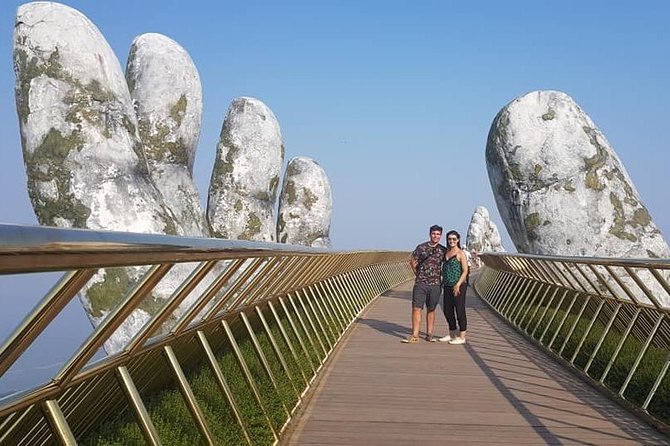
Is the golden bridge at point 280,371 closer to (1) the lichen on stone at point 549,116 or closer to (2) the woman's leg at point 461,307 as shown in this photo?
(2) the woman's leg at point 461,307

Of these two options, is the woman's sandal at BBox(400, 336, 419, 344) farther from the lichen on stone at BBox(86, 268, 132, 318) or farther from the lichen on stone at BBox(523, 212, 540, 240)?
the lichen on stone at BBox(86, 268, 132, 318)

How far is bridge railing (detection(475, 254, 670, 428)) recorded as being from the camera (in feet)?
26.3

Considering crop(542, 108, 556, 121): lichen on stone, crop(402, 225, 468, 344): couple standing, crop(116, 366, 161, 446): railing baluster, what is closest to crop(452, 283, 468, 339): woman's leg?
crop(402, 225, 468, 344): couple standing

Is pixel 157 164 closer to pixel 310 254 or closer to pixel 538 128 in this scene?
pixel 538 128

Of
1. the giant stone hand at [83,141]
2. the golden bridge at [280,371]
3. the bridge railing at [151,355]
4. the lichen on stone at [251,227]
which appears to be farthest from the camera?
the lichen on stone at [251,227]

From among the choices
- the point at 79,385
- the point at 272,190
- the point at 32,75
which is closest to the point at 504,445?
the point at 79,385

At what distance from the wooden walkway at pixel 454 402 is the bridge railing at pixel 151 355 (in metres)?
0.42

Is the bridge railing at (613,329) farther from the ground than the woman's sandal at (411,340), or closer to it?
farther from the ground

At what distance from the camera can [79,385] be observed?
3.82m

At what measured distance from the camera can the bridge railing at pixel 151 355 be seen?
251 centimetres

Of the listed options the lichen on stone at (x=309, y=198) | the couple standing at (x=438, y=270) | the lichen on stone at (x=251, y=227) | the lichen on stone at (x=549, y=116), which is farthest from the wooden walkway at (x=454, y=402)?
the lichen on stone at (x=309, y=198)

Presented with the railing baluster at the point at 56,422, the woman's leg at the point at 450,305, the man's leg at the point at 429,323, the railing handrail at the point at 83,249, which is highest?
the railing handrail at the point at 83,249

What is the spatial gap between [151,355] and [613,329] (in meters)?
9.21

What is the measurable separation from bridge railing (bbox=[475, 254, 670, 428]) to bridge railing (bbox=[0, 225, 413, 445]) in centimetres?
301
